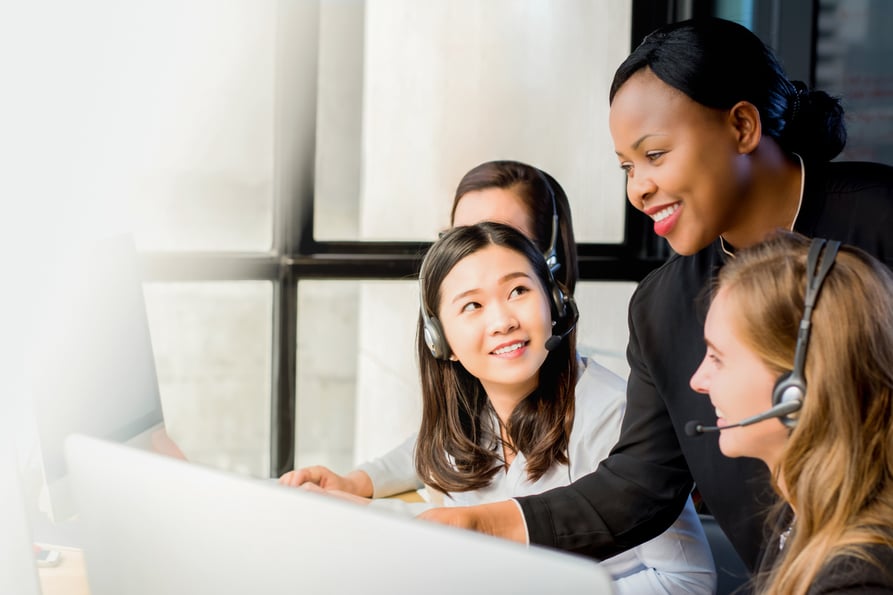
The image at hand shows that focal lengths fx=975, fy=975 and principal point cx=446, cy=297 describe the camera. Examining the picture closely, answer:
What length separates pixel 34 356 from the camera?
1102 millimetres

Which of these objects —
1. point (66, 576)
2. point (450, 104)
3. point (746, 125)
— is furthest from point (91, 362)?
point (450, 104)

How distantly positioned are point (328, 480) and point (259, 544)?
0.96 m

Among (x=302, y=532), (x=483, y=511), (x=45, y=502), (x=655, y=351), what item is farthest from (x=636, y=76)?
(x=45, y=502)

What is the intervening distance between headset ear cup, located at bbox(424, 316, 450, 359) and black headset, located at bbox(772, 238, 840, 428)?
0.78 meters

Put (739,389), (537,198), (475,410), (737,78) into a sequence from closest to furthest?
(739,389)
(737,78)
(475,410)
(537,198)

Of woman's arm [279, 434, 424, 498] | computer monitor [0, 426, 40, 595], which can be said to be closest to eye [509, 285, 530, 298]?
woman's arm [279, 434, 424, 498]

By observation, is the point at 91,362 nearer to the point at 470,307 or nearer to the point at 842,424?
the point at 470,307

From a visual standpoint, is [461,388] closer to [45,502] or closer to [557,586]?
[45,502]

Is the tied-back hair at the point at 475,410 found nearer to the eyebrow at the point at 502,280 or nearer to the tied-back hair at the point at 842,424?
the eyebrow at the point at 502,280

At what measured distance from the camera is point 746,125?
1.27 metres

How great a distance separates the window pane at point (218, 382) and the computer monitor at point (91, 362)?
1.74 m

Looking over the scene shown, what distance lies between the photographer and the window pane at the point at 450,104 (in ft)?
10.0

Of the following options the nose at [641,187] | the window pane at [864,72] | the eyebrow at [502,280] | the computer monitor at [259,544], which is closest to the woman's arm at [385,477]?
the eyebrow at [502,280]

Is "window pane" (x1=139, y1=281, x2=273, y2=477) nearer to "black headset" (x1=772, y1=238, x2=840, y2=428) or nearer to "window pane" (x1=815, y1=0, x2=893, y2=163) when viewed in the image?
"window pane" (x1=815, y1=0, x2=893, y2=163)
